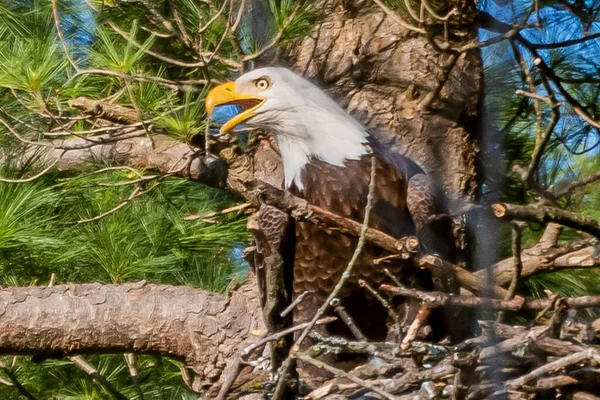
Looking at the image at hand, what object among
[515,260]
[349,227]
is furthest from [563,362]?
[349,227]

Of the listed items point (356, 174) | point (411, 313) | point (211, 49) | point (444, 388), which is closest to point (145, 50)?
point (211, 49)

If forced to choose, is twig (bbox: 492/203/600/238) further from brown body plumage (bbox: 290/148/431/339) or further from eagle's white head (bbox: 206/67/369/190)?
eagle's white head (bbox: 206/67/369/190)

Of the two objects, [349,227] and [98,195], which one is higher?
[349,227]

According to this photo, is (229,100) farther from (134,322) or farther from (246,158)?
(134,322)

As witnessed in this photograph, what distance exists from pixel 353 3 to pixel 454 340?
3.27ft

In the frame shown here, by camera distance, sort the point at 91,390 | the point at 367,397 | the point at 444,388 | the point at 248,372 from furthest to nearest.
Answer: the point at 91,390 → the point at 248,372 → the point at 367,397 → the point at 444,388

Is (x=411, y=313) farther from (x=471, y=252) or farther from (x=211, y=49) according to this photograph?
(x=211, y=49)

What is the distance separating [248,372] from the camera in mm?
2670

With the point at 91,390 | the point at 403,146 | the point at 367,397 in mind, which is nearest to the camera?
the point at 367,397

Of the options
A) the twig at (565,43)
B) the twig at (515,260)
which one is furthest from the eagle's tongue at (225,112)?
the twig at (515,260)

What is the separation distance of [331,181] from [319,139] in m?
0.14

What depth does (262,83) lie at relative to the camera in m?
2.92

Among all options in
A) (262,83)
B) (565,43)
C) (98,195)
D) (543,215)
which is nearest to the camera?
(543,215)

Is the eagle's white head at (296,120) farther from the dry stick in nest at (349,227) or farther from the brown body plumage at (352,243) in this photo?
the dry stick in nest at (349,227)
